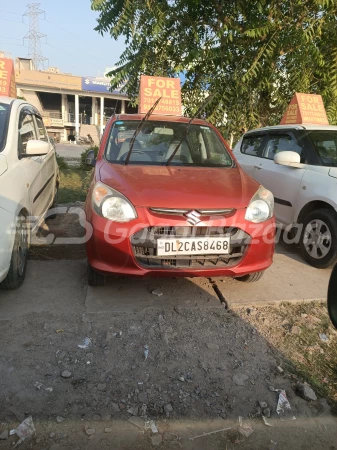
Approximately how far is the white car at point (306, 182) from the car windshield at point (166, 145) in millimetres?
894

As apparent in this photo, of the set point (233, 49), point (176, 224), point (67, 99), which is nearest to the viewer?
point (176, 224)

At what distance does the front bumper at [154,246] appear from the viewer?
2.62 meters

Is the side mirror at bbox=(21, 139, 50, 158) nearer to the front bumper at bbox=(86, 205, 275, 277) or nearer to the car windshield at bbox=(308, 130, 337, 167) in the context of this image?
the front bumper at bbox=(86, 205, 275, 277)

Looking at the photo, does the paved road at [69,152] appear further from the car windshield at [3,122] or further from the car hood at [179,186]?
the car hood at [179,186]

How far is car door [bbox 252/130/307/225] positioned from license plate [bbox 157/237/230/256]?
1948 millimetres

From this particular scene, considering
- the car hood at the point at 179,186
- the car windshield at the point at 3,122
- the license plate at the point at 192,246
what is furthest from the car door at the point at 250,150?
the car windshield at the point at 3,122

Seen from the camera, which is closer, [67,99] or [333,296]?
[333,296]

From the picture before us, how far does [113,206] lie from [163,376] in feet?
4.31

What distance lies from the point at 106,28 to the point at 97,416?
26.9ft

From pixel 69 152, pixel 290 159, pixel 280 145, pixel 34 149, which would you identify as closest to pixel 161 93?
pixel 280 145

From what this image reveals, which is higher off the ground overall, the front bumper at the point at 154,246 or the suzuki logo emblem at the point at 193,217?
the suzuki logo emblem at the point at 193,217

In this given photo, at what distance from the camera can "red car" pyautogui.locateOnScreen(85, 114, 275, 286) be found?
2625 mm

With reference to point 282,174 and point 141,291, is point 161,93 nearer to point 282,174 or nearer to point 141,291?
point 282,174

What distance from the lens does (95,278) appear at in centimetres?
304
